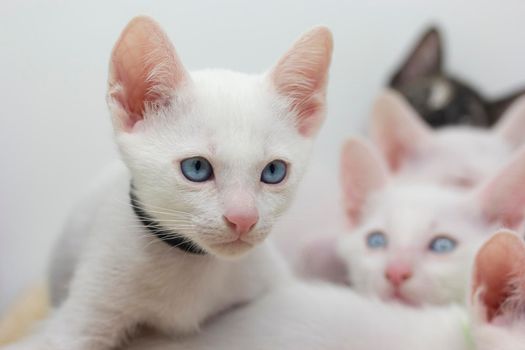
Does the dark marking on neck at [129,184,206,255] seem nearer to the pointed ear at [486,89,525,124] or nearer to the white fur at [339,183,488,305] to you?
the white fur at [339,183,488,305]

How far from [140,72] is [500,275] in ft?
1.82

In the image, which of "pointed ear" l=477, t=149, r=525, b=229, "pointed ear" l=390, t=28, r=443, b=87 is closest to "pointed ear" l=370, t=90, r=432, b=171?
"pointed ear" l=477, t=149, r=525, b=229

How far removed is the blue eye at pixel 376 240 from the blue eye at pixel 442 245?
0.09 meters

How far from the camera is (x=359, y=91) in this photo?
5.55 ft

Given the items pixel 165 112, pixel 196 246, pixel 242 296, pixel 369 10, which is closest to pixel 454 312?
pixel 242 296

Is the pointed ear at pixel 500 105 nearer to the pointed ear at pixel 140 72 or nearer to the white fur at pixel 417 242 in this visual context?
the white fur at pixel 417 242

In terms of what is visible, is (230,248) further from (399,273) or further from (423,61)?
(423,61)

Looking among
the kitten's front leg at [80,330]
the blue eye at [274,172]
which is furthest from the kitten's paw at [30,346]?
the blue eye at [274,172]

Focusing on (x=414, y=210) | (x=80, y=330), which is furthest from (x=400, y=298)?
(x=80, y=330)

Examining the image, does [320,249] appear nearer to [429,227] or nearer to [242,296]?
[429,227]

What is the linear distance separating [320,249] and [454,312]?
45 centimetres

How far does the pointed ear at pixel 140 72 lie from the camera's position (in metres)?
0.77

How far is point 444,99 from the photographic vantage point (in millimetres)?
2025

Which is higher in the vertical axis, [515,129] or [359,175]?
[515,129]
